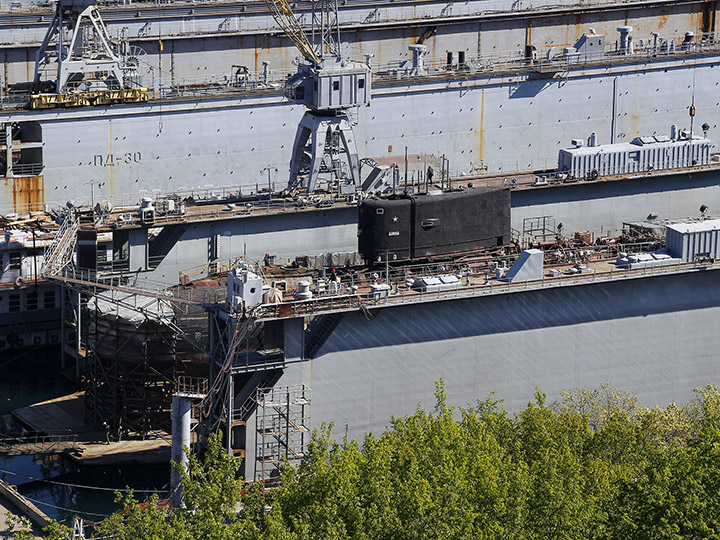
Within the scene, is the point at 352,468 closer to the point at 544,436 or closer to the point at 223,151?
the point at 544,436

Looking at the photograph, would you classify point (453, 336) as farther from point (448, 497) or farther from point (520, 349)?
point (448, 497)

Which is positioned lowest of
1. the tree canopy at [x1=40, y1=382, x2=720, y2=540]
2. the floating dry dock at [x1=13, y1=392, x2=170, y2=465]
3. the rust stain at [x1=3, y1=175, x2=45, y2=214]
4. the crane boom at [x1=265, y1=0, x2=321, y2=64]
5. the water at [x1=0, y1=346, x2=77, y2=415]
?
the floating dry dock at [x1=13, y1=392, x2=170, y2=465]

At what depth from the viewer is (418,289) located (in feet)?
260

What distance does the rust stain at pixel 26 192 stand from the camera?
102 metres

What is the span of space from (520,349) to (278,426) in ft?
42.9

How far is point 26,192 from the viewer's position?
4048 inches

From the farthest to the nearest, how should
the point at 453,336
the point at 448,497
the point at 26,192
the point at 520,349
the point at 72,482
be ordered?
1. the point at 26,192
2. the point at 520,349
3. the point at 72,482
4. the point at 453,336
5. the point at 448,497

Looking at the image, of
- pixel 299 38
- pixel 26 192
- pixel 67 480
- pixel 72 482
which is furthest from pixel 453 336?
pixel 26 192

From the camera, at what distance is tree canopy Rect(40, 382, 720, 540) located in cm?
5900

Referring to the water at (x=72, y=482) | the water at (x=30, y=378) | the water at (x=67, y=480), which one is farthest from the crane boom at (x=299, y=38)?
the water at (x=72, y=482)

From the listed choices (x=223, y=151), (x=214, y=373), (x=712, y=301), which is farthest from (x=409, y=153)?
(x=214, y=373)

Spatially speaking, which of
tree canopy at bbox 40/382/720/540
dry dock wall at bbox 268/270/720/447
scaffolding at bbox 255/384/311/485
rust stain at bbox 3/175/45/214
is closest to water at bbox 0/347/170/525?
scaffolding at bbox 255/384/311/485

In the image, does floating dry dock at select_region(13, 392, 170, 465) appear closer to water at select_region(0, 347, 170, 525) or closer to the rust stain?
water at select_region(0, 347, 170, 525)

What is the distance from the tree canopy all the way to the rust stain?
A: 4085 centimetres
